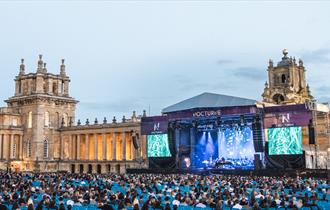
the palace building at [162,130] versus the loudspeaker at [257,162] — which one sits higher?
the palace building at [162,130]

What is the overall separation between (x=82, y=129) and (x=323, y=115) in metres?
39.8

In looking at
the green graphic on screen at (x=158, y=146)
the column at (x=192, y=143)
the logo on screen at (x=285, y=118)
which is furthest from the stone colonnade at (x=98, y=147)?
the logo on screen at (x=285, y=118)

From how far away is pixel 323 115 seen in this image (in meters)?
70.7

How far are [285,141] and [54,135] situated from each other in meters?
43.6

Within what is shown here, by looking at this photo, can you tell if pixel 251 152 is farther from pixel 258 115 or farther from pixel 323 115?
pixel 323 115

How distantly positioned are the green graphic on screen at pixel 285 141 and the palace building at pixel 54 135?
24.6 meters

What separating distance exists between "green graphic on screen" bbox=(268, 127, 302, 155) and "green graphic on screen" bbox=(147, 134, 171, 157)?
14.8m

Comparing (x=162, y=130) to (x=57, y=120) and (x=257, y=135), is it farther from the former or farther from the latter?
(x=57, y=120)

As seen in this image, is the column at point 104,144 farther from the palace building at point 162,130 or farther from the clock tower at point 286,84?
the clock tower at point 286,84

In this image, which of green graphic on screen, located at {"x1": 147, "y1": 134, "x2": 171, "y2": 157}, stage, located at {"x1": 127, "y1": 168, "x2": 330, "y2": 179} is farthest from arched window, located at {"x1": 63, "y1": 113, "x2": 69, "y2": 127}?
stage, located at {"x1": 127, "y1": 168, "x2": 330, "y2": 179}

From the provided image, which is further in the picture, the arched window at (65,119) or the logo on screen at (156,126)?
the arched window at (65,119)

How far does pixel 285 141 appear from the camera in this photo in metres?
50.6

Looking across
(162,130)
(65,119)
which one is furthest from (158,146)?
(65,119)

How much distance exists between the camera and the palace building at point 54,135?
73.5m
